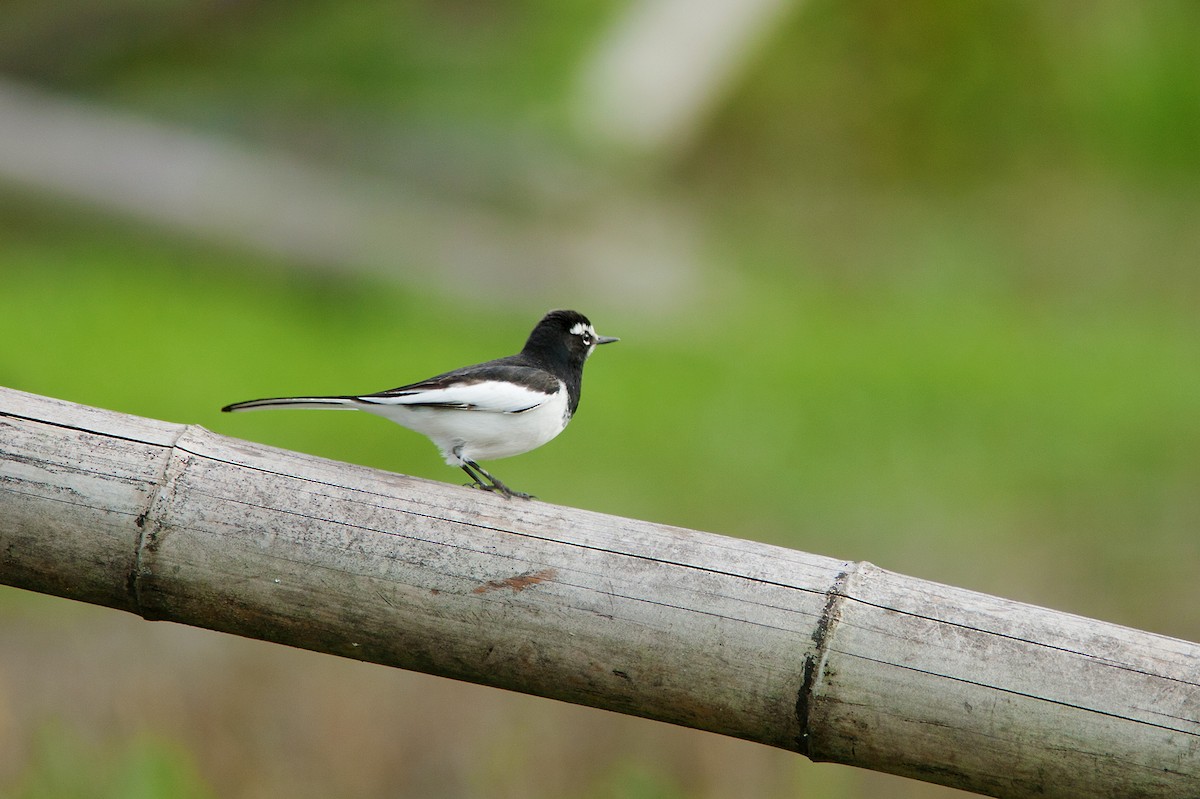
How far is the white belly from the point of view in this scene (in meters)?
2.28

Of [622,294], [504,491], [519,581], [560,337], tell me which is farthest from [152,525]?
[622,294]

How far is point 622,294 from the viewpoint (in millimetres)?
8016

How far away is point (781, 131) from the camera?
33.9 feet

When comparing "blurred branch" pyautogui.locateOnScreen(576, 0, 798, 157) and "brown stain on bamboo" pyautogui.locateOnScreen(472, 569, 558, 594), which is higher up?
"blurred branch" pyautogui.locateOnScreen(576, 0, 798, 157)

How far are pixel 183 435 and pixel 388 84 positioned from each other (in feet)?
27.7

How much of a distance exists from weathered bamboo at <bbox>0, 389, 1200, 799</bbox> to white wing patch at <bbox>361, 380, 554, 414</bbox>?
1.47 ft

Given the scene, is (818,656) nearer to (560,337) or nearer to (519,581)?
(519,581)

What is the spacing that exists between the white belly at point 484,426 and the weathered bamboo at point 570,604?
500 millimetres

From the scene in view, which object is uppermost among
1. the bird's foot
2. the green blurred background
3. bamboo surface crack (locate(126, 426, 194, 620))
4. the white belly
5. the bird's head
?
the green blurred background

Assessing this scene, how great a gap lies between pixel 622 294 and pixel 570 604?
6.41m

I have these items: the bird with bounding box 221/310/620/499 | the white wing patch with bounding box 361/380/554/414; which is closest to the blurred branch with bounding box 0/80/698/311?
the bird with bounding box 221/310/620/499

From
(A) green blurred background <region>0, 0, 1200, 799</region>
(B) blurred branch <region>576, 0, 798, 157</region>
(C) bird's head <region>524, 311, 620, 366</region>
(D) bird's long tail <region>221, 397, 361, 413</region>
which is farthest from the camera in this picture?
(B) blurred branch <region>576, 0, 798, 157</region>

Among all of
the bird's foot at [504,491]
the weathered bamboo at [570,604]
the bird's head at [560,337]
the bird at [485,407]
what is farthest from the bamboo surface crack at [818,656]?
the bird's head at [560,337]

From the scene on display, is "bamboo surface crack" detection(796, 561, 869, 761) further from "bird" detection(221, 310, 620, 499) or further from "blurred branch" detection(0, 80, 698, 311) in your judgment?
"blurred branch" detection(0, 80, 698, 311)
